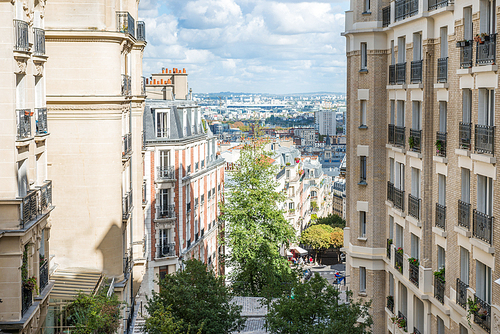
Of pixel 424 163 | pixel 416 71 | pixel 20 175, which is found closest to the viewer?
pixel 20 175

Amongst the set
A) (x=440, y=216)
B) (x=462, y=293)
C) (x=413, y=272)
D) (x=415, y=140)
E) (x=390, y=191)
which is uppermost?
(x=415, y=140)

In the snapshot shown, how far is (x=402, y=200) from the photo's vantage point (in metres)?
31.8

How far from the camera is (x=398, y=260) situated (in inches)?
1268

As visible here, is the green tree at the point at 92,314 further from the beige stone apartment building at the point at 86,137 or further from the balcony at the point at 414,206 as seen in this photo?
the balcony at the point at 414,206

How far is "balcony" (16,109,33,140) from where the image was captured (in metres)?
21.3

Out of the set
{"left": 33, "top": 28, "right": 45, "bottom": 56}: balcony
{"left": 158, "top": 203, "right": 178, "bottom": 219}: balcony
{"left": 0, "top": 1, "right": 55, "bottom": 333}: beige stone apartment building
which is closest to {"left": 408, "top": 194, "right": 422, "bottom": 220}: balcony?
{"left": 0, "top": 1, "right": 55, "bottom": 333}: beige stone apartment building

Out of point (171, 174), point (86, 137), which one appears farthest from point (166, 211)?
point (86, 137)

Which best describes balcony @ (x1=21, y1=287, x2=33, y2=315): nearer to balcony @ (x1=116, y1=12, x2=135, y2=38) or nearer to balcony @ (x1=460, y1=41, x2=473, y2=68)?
balcony @ (x1=116, y1=12, x2=135, y2=38)

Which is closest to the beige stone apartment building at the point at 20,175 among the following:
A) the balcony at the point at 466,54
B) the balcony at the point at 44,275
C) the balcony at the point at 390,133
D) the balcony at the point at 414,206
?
the balcony at the point at 44,275

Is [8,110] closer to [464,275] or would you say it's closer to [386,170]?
[464,275]

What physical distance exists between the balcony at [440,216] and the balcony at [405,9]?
28.5ft

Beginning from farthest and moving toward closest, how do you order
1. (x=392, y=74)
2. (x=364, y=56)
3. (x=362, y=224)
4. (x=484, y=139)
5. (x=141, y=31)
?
(x=141, y=31) < (x=362, y=224) < (x=364, y=56) < (x=392, y=74) < (x=484, y=139)

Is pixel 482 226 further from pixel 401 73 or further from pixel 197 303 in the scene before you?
pixel 197 303

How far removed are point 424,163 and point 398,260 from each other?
588 cm
